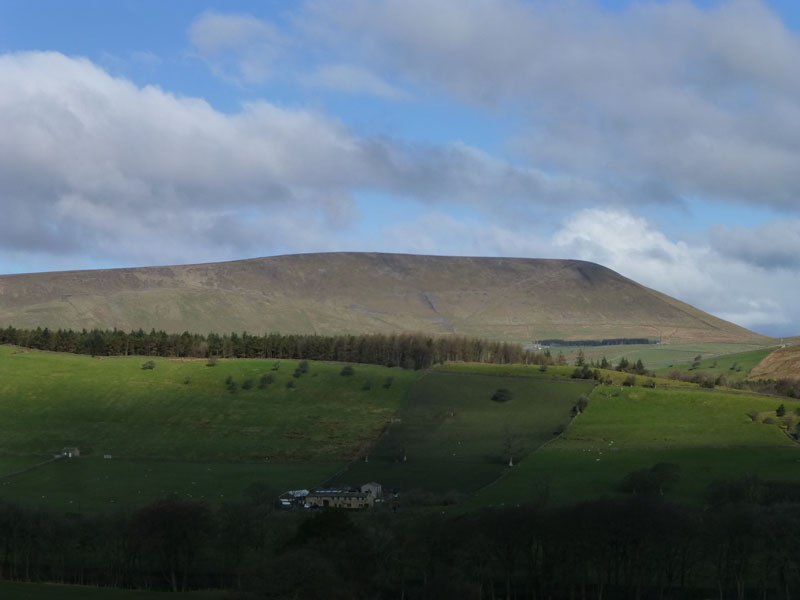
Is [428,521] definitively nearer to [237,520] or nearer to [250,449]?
[237,520]

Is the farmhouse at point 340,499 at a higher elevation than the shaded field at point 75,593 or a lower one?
higher

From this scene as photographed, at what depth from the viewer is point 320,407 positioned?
513ft

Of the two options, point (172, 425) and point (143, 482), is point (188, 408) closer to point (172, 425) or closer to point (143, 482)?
point (172, 425)

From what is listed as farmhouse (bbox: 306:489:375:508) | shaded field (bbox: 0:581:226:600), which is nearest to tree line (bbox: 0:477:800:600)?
shaded field (bbox: 0:581:226:600)

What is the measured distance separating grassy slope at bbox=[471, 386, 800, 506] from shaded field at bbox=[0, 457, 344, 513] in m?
25.9

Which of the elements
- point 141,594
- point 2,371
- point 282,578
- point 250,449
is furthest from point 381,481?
point 2,371

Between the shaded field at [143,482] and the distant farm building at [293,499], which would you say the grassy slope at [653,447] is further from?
the shaded field at [143,482]

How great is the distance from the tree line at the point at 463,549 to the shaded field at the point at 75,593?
4038mm

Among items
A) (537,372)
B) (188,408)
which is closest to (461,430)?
(537,372)

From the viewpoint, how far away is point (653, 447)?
125 metres

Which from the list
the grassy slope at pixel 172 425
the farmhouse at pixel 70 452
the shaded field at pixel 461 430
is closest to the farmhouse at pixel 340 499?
the shaded field at pixel 461 430

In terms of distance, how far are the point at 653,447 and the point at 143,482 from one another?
63.7 m

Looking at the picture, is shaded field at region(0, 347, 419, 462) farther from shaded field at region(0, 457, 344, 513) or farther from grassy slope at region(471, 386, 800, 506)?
grassy slope at region(471, 386, 800, 506)

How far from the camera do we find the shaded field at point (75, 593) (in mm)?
65812
